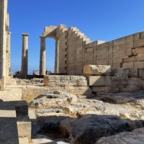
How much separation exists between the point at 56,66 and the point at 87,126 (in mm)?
22096

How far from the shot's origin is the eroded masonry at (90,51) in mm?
11485

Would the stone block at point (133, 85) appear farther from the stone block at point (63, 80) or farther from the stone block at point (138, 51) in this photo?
the stone block at point (63, 80)

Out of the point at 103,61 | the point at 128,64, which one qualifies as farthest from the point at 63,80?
the point at 103,61

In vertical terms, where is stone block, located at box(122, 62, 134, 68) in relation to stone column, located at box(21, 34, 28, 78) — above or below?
below

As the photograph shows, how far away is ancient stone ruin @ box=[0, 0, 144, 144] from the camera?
360 cm

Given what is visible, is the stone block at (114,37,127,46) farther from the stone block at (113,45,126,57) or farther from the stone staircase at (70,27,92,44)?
the stone staircase at (70,27,92,44)

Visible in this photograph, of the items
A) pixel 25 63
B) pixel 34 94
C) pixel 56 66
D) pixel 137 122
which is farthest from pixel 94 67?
pixel 56 66

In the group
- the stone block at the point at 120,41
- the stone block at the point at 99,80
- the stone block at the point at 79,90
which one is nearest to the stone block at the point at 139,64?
the stone block at the point at 120,41

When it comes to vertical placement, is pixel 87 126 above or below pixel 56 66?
below

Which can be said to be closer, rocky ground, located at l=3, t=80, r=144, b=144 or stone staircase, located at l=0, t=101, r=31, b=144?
stone staircase, located at l=0, t=101, r=31, b=144

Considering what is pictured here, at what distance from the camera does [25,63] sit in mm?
22625

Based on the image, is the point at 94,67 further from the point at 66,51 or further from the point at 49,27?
the point at 49,27

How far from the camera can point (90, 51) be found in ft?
50.5

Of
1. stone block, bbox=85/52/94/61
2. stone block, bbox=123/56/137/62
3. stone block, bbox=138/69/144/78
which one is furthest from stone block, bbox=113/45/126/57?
stone block, bbox=85/52/94/61
